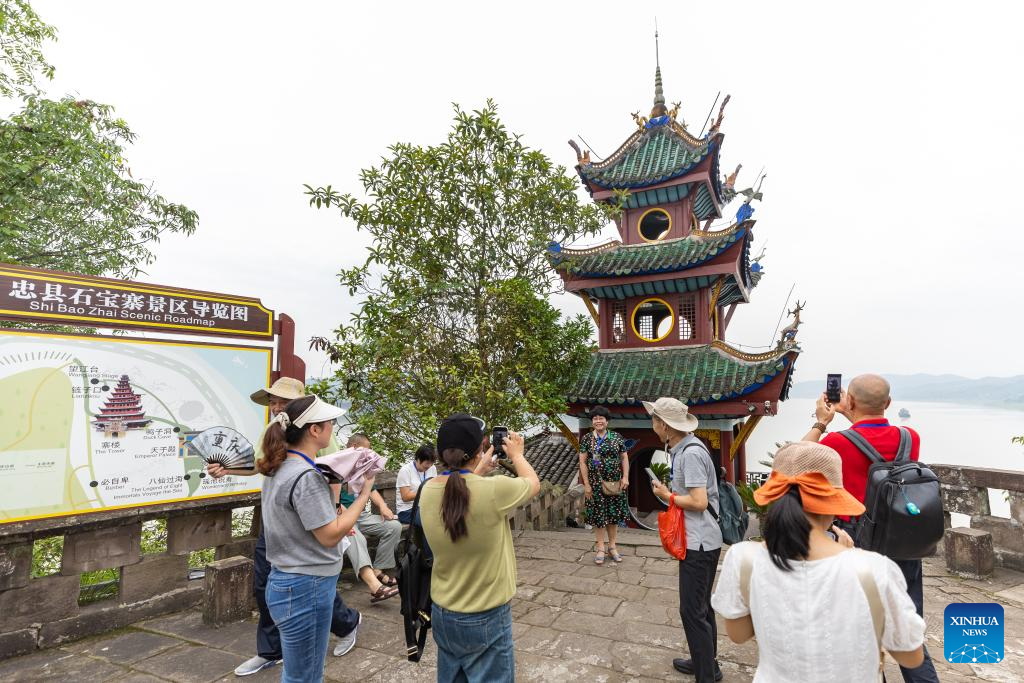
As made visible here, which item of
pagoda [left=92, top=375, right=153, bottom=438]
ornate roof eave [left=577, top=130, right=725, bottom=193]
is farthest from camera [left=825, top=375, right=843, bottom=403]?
ornate roof eave [left=577, top=130, right=725, bottom=193]

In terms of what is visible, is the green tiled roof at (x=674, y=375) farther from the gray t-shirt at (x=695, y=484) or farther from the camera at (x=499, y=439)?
the camera at (x=499, y=439)

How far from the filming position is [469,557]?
92.9 inches

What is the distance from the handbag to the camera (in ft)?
20.6

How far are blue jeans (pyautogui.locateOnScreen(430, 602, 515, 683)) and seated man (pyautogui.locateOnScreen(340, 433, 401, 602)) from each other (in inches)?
96.5

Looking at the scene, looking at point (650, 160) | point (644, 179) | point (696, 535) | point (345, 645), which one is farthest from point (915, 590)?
point (650, 160)

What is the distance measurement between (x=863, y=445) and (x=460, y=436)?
2.33 m

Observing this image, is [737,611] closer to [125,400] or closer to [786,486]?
[786,486]

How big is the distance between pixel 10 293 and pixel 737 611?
5085 millimetres

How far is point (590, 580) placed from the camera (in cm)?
567

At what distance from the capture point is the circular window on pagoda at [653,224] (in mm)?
13969

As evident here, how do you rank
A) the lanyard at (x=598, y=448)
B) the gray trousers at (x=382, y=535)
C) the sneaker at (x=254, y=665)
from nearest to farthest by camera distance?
the sneaker at (x=254, y=665)
the gray trousers at (x=382, y=535)
the lanyard at (x=598, y=448)

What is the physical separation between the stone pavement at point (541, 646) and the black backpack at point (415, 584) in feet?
3.58

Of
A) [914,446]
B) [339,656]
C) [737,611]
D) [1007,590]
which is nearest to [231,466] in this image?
[339,656]

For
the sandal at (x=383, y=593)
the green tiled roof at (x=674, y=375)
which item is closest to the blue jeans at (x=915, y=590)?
the sandal at (x=383, y=593)
